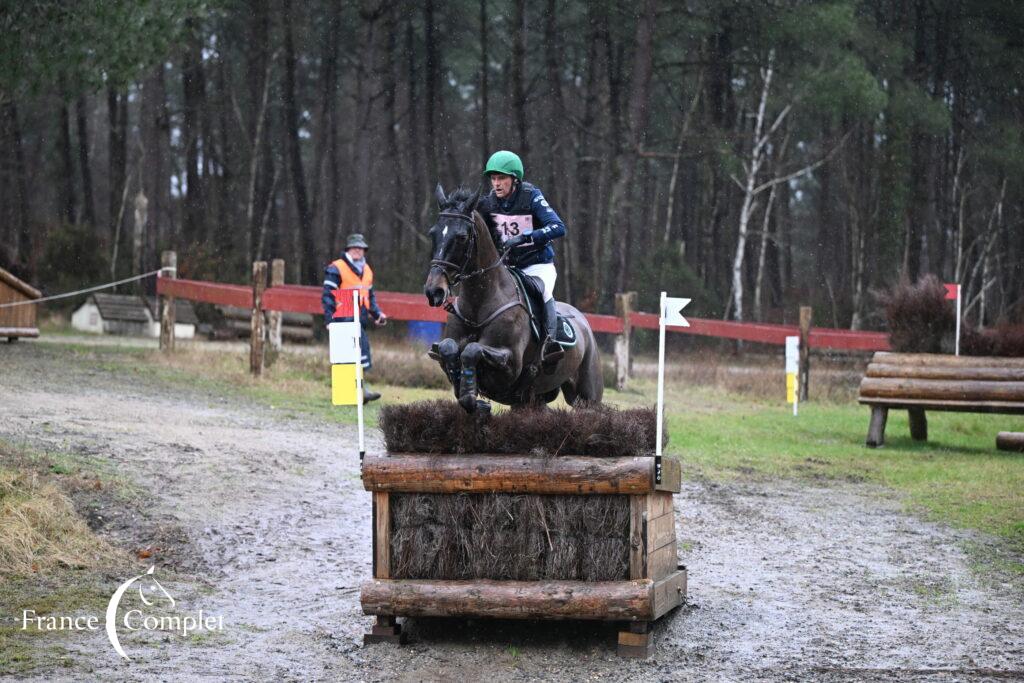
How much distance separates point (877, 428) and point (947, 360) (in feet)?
4.18

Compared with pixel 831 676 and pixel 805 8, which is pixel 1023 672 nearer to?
pixel 831 676

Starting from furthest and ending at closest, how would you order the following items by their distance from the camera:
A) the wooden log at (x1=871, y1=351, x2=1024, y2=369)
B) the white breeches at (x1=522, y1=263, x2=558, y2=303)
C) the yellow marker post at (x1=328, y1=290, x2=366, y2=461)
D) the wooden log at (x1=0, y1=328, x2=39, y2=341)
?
the wooden log at (x1=0, y1=328, x2=39, y2=341) < the wooden log at (x1=871, y1=351, x2=1024, y2=369) < the yellow marker post at (x1=328, y1=290, x2=366, y2=461) < the white breeches at (x1=522, y1=263, x2=558, y2=303)

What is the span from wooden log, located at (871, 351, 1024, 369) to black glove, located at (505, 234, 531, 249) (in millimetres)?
9877

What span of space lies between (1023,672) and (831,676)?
109cm

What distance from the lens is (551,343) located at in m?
8.65

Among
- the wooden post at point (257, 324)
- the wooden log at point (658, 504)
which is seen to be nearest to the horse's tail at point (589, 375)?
the wooden log at point (658, 504)

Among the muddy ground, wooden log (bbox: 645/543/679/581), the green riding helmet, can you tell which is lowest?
the muddy ground

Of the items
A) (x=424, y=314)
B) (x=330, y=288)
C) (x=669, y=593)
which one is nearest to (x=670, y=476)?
(x=669, y=593)

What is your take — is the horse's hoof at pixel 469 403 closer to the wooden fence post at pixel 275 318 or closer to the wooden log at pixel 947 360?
the wooden log at pixel 947 360

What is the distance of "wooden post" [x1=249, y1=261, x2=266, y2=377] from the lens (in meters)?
18.8

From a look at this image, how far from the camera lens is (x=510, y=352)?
8203mm

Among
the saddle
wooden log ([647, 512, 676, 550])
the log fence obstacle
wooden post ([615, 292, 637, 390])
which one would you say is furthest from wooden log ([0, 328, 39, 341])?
wooden log ([647, 512, 676, 550])

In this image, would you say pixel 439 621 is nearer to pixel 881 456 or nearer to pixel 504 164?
pixel 504 164

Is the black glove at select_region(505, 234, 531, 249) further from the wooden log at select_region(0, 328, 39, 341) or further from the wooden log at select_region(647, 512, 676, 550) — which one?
the wooden log at select_region(0, 328, 39, 341)
